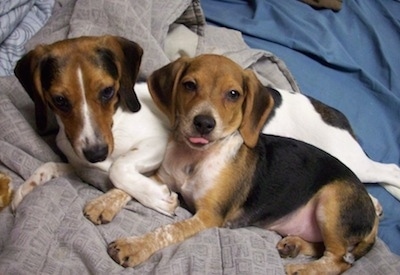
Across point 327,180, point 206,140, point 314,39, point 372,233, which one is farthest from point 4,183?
point 314,39

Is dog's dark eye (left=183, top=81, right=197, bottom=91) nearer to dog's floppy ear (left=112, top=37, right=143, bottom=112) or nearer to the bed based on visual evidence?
dog's floppy ear (left=112, top=37, right=143, bottom=112)

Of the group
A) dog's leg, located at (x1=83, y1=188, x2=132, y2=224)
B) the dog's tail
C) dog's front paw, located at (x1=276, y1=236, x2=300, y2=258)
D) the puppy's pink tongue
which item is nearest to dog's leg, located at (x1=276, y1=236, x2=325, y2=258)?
dog's front paw, located at (x1=276, y1=236, x2=300, y2=258)

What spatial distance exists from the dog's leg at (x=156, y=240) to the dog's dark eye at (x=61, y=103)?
1.91 feet

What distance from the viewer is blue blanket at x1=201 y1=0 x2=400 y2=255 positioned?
3.39 meters

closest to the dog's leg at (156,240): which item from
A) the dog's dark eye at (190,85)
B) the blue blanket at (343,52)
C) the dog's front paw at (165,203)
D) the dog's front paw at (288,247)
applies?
the dog's front paw at (165,203)

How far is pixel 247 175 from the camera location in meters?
2.44

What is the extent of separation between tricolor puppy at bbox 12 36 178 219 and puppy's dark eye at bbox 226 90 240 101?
423mm

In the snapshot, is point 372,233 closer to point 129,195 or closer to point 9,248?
point 129,195

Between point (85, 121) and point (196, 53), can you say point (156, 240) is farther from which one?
point (196, 53)

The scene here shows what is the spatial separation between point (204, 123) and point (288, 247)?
2.32ft

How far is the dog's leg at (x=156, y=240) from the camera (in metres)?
2.09

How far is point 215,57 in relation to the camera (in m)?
2.38

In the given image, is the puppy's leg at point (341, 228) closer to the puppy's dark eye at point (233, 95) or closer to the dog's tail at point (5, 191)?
the puppy's dark eye at point (233, 95)

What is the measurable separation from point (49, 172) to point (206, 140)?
78cm
